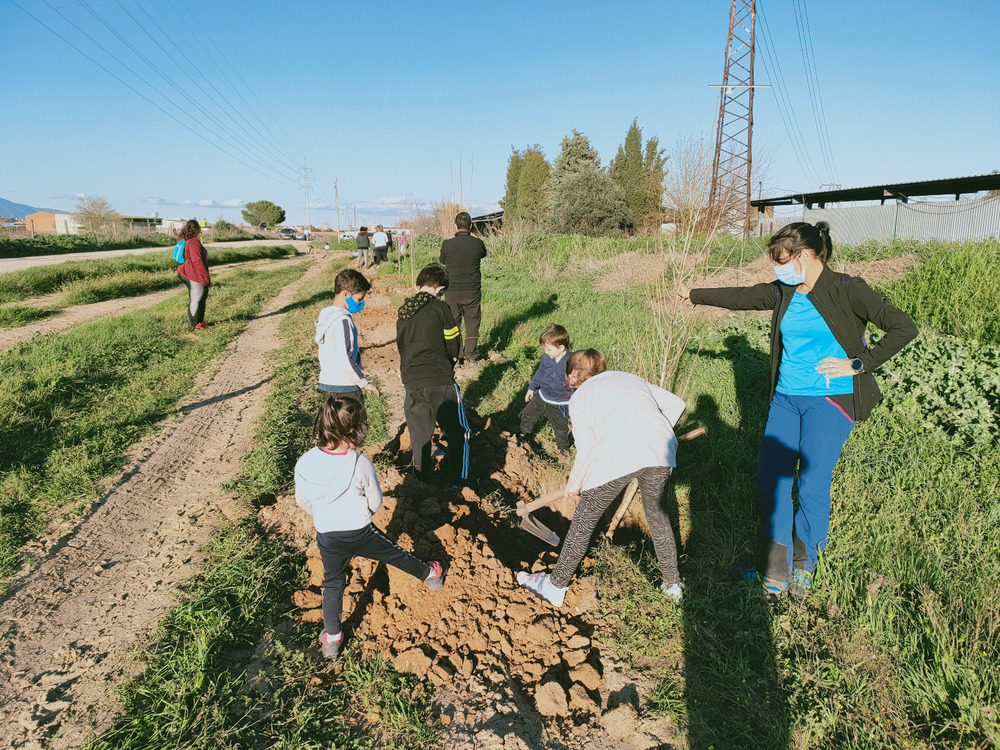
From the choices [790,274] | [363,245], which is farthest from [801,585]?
[363,245]

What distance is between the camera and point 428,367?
153 inches

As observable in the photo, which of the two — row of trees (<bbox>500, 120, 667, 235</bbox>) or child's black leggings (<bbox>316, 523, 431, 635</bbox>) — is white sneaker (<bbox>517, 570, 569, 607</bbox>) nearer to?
child's black leggings (<bbox>316, 523, 431, 635</bbox>)

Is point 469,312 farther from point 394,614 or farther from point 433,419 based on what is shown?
point 394,614

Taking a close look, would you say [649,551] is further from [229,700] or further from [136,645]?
[136,645]

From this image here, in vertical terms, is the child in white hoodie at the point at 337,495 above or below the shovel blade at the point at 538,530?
above

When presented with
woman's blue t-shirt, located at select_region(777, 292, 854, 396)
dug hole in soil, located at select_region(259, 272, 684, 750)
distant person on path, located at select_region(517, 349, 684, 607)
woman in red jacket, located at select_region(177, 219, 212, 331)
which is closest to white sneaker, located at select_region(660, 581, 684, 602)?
distant person on path, located at select_region(517, 349, 684, 607)

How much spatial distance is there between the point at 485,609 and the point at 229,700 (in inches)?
51.1

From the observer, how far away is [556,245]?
19.5 meters

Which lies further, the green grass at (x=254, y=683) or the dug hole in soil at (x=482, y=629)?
the dug hole in soil at (x=482, y=629)

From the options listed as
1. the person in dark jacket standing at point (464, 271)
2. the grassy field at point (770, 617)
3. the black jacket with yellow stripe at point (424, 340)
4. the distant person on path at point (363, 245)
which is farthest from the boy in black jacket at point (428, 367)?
the distant person on path at point (363, 245)

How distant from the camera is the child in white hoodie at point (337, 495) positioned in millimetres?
2584

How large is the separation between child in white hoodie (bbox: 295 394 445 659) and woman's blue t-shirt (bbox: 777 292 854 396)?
7.60 feet

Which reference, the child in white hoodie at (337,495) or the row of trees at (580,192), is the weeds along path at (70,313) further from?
the row of trees at (580,192)

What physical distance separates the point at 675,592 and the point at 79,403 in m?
6.05
